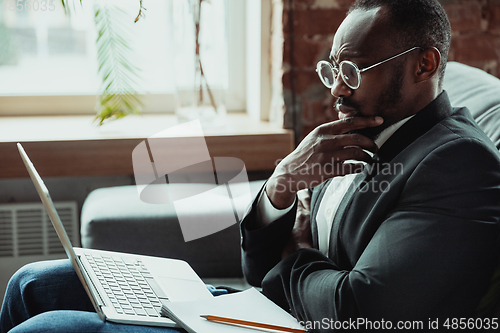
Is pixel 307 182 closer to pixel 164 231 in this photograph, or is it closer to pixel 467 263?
pixel 467 263

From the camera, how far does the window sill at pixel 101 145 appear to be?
151 cm

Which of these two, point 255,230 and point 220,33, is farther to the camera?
point 220,33

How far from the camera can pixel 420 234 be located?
0.78 meters

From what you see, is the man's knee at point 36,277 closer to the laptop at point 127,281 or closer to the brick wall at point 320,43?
the laptop at point 127,281

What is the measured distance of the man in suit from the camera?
0.77 meters

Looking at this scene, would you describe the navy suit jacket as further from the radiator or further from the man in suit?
the radiator

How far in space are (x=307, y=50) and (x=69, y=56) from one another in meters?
0.95

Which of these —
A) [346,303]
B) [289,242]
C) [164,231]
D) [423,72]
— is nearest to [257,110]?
[164,231]

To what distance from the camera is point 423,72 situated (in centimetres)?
91

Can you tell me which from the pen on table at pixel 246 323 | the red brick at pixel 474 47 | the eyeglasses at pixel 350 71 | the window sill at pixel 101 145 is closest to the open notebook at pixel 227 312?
the pen on table at pixel 246 323

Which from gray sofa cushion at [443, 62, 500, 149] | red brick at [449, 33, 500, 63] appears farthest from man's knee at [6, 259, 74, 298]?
red brick at [449, 33, 500, 63]

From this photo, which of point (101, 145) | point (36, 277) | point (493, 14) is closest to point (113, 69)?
point (101, 145)

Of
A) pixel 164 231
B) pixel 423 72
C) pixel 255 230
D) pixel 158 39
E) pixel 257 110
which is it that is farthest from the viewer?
pixel 158 39

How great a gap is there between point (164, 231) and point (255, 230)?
347 mm
